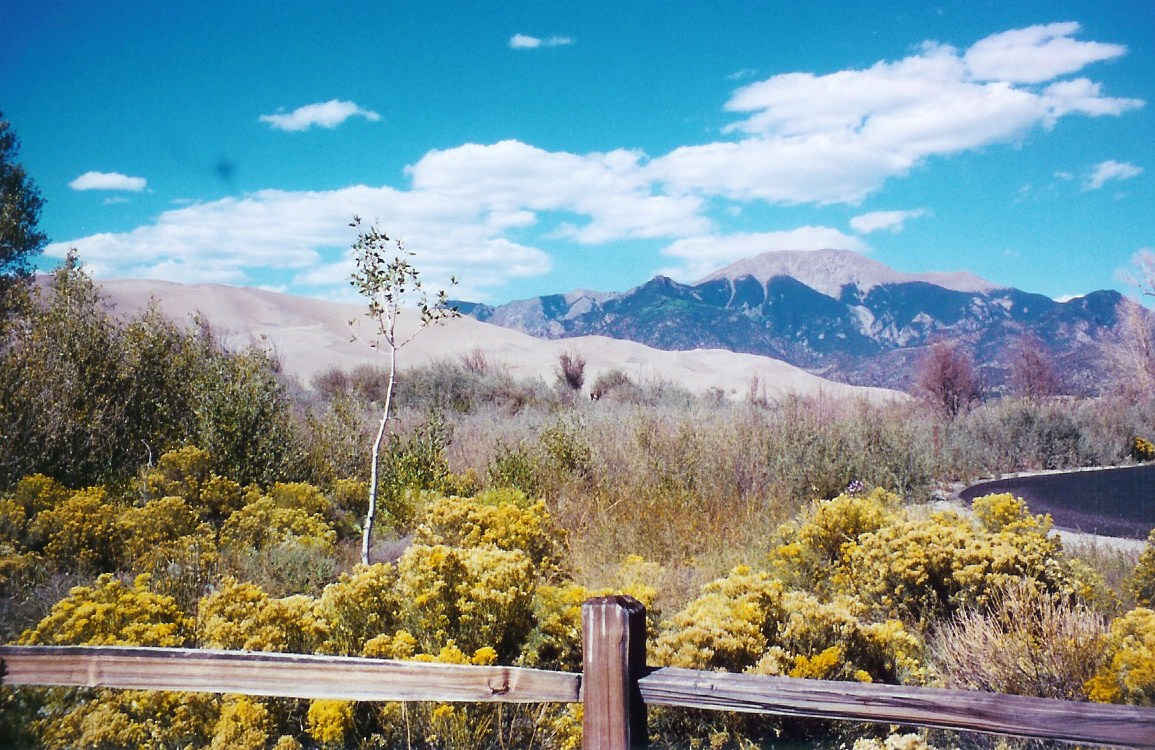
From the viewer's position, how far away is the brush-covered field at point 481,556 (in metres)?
3.63

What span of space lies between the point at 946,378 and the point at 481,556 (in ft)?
72.8

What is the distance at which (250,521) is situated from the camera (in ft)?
21.1

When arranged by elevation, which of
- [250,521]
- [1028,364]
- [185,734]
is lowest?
[185,734]

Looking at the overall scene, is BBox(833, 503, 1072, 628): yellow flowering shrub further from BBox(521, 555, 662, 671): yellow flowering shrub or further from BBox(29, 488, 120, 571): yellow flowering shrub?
BBox(29, 488, 120, 571): yellow flowering shrub

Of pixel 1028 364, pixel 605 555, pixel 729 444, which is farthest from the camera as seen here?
pixel 1028 364

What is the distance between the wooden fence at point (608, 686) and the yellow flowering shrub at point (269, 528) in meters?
3.74

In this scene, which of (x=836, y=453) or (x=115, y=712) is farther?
(x=836, y=453)

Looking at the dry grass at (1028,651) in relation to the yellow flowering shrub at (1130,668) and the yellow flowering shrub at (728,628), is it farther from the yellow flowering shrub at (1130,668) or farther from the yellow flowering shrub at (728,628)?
the yellow flowering shrub at (728,628)

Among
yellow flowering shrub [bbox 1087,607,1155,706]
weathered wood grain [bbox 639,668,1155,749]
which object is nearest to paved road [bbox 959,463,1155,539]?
yellow flowering shrub [bbox 1087,607,1155,706]

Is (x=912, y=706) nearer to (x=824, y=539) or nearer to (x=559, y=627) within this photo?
(x=559, y=627)

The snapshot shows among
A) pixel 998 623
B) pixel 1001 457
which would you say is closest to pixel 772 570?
pixel 998 623

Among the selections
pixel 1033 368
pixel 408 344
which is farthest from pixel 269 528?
pixel 408 344

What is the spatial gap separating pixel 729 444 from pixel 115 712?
7202 millimetres

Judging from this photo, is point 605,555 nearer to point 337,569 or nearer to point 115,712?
point 337,569
